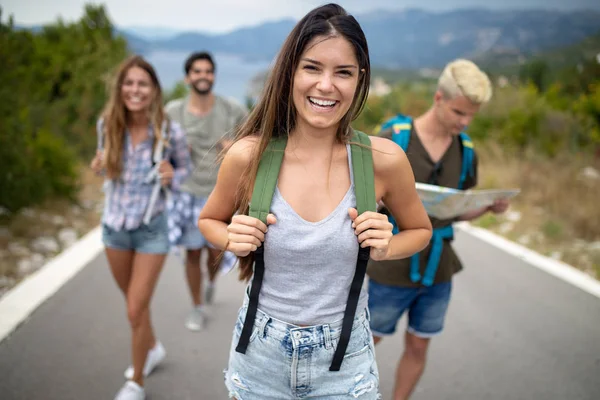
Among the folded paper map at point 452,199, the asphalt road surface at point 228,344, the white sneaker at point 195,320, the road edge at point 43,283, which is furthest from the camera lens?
the white sneaker at point 195,320

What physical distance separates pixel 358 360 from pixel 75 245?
533 cm

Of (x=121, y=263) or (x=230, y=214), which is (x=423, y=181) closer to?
(x=230, y=214)

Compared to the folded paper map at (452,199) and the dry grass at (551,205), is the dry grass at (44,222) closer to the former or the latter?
the folded paper map at (452,199)

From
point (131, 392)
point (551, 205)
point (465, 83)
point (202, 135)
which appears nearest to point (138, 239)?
point (131, 392)

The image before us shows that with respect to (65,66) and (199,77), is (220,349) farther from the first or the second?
(65,66)

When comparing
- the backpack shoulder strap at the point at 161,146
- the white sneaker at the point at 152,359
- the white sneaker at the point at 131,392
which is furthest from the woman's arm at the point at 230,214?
the white sneaker at the point at 152,359

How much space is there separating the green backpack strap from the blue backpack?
2.89 ft

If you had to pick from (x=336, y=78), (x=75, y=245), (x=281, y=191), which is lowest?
(x=75, y=245)

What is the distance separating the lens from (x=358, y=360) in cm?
175

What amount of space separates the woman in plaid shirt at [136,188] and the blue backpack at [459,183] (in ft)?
4.76

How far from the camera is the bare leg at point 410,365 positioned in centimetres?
→ 278

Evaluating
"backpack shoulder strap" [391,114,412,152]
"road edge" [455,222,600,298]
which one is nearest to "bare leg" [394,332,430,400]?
"backpack shoulder strap" [391,114,412,152]

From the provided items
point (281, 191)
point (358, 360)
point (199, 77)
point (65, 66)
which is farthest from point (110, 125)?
point (65, 66)

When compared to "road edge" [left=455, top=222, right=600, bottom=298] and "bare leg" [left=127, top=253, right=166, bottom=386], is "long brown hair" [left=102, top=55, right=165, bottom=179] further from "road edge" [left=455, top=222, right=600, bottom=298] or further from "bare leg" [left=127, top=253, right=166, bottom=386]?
"road edge" [left=455, top=222, right=600, bottom=298]
